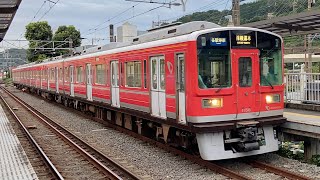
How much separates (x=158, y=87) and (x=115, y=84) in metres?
3.57

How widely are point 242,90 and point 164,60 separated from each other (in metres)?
1.95

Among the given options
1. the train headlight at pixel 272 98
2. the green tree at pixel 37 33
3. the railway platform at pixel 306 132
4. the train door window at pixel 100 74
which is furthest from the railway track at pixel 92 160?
the green tree at pixel 37 33

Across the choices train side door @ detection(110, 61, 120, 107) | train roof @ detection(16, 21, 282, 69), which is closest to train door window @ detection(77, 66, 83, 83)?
train side door @ detection(110, 61, 120, 107)

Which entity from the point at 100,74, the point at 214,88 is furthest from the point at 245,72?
the point at 100,74

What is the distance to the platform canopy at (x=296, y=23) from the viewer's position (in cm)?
1082

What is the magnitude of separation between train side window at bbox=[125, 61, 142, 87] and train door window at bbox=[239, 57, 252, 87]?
3236 millimetres

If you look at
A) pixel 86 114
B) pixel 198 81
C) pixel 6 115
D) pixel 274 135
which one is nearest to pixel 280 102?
pixel 274 135

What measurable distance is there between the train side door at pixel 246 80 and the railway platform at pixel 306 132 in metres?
1.07

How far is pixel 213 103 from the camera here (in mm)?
8016

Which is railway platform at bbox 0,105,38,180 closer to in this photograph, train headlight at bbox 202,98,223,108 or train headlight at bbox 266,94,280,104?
train headlight at bbox 202,98,223,108

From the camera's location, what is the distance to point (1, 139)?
12.8 metres

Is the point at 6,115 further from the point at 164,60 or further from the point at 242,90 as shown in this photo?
the point at 242,90

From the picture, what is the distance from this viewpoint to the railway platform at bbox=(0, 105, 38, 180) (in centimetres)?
825

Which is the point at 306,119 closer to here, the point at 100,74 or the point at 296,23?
the point at 296,23
